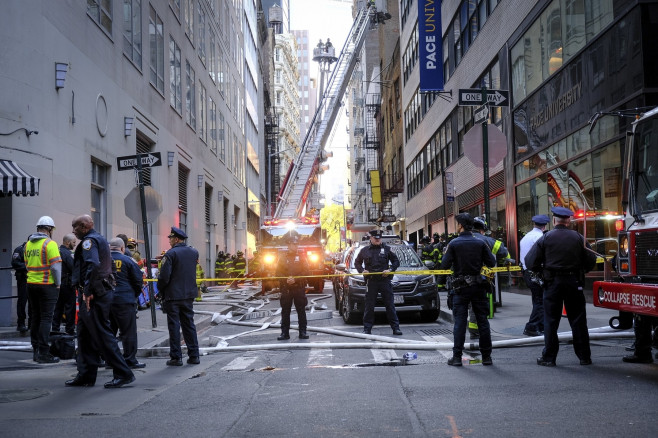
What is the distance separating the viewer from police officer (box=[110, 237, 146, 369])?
369 inches

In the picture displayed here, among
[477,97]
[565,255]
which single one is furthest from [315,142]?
[565,255]

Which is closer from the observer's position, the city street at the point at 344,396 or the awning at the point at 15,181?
the city street at the point at 344,396

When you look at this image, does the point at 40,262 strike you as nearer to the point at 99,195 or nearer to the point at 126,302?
the point at 126,302

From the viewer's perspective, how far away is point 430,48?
28.8 m

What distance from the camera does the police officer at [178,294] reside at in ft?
32.3

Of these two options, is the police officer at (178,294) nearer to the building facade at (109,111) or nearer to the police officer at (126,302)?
the police officer at (126,302)

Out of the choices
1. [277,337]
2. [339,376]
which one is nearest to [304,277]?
[277,337]

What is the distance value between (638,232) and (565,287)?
1144 mm

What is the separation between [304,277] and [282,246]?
41.8 ft

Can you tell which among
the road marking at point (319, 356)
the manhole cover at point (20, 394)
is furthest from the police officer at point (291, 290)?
the manhole cover at point (20, 394)

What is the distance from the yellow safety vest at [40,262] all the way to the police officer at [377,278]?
5.19 m

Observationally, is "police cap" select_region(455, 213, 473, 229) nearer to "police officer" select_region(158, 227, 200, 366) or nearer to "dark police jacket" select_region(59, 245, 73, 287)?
"police officer" select_region(158, 227, 200, 366)

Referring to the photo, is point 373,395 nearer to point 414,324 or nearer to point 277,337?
point 277,337

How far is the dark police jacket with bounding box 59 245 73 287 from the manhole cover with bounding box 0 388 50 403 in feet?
10.3
